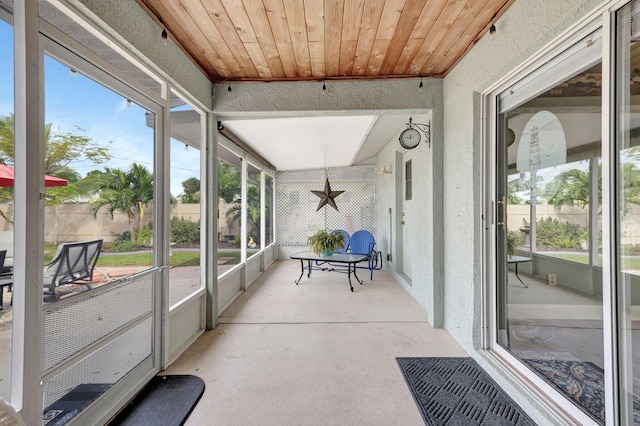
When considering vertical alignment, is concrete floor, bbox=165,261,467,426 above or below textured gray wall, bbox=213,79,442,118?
below

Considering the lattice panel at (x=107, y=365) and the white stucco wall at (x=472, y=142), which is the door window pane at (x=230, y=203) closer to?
the lattice panel at (x=107, y=365)

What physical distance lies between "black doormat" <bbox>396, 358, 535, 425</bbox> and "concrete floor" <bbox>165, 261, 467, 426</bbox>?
0.10 m

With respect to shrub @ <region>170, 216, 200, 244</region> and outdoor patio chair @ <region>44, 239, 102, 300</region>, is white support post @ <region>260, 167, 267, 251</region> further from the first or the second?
outdoor patio chair @ <region>44, 239, 102, 300</region>

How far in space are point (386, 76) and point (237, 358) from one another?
3245 mm

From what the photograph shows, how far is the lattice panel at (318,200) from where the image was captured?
720 centimetres

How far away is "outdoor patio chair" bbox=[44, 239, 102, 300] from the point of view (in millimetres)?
1412

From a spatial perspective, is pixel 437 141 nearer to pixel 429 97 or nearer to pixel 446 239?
pixel 429 97

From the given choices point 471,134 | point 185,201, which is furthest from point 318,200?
point 471,134

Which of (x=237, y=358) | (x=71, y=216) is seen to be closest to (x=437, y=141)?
(x=237, y=358)

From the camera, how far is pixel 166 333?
231cm

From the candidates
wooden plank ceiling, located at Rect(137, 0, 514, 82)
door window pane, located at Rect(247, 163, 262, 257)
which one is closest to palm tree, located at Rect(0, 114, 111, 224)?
wooden plank ceiling, located at Rect(137, 0, 514, 82)

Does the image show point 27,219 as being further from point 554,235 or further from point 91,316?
point 554,235

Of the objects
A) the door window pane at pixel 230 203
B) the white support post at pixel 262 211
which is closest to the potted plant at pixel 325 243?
the door window pane at pixel 230 203

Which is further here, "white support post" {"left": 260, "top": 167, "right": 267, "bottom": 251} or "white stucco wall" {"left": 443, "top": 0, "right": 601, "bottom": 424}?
"white support post" {"left": 260, "top": 167, "right": 267, "bottom": 251}
